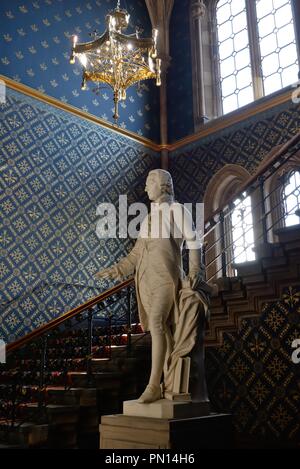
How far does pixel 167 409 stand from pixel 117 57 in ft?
17.6

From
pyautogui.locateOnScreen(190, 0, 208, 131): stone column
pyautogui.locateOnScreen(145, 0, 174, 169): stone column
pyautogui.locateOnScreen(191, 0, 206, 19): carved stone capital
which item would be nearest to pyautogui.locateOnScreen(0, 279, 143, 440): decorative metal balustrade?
pyautogui.locateOnScreen(190, 0, 208, 131): stone column

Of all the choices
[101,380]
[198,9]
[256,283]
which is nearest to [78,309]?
[101,380]

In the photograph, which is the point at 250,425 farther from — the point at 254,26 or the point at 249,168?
the point at 254,26

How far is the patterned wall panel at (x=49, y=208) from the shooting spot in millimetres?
7602

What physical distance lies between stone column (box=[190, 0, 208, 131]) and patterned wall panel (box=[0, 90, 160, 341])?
6.96 feet

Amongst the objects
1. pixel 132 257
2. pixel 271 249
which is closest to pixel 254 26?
pixel 271 249

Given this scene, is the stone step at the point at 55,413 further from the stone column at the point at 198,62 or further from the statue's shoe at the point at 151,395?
the stone column at the point at 198,62

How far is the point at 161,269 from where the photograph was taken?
389 centimetres

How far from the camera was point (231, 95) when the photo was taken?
1037cm

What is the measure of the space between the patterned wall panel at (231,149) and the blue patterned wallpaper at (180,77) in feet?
2.06

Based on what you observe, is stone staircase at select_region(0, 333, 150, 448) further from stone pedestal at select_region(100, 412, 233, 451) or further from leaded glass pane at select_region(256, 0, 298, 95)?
leaded glass pane at select_region(256, 0, 298, 95)

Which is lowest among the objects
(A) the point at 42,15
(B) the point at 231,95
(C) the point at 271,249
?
(C) the point at 271,249

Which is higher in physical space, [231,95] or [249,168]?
[231,95]
